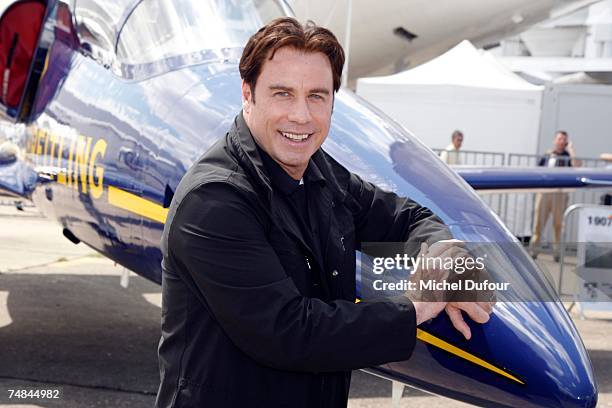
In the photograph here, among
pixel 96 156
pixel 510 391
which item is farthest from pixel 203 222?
pixel 96 156

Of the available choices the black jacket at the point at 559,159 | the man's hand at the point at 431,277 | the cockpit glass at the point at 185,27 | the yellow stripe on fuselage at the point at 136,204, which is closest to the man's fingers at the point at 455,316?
the man's hand at the point at 431,277

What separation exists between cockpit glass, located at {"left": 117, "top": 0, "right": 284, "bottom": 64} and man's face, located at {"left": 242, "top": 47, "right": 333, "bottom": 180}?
270 centimetres

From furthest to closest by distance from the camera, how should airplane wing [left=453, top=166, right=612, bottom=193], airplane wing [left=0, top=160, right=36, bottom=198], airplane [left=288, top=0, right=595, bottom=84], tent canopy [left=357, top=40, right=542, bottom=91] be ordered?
airplane [left=288, top=0, right=595, bottom=84], tent canopy [left=357, top=40, right=542, bottom=91], airplane wing [left=0, top=160, right=36, bottom=198], airplane wing [left=453, top=166, right=612, bottom=193]

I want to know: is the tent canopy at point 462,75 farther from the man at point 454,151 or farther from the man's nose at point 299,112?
the man's nose at point 299,112

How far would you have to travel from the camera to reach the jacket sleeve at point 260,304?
7.04 ft

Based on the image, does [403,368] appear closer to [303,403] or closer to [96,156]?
[303,403]

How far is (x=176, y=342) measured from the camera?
90.0 inches

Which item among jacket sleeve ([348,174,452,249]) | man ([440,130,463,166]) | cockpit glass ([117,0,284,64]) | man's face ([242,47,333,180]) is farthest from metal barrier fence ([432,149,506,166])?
man's face ([242,47,333,180])

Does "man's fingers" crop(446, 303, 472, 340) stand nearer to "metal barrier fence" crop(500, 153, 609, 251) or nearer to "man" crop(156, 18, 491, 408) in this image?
"man" crop(156, 18, 491, 408)

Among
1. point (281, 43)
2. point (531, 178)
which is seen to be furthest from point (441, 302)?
point (531, 178)

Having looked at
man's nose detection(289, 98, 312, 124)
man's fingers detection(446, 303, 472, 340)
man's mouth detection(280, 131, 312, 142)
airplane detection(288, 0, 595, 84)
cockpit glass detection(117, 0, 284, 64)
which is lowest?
man's fingers detection(446, 303, 472, 340)

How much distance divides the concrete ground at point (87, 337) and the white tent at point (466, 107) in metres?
6.36

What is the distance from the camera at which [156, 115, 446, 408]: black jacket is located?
7.06 ft

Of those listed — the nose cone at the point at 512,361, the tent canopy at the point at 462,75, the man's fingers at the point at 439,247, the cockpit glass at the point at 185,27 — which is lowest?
the nose cone at the point at 512,361
